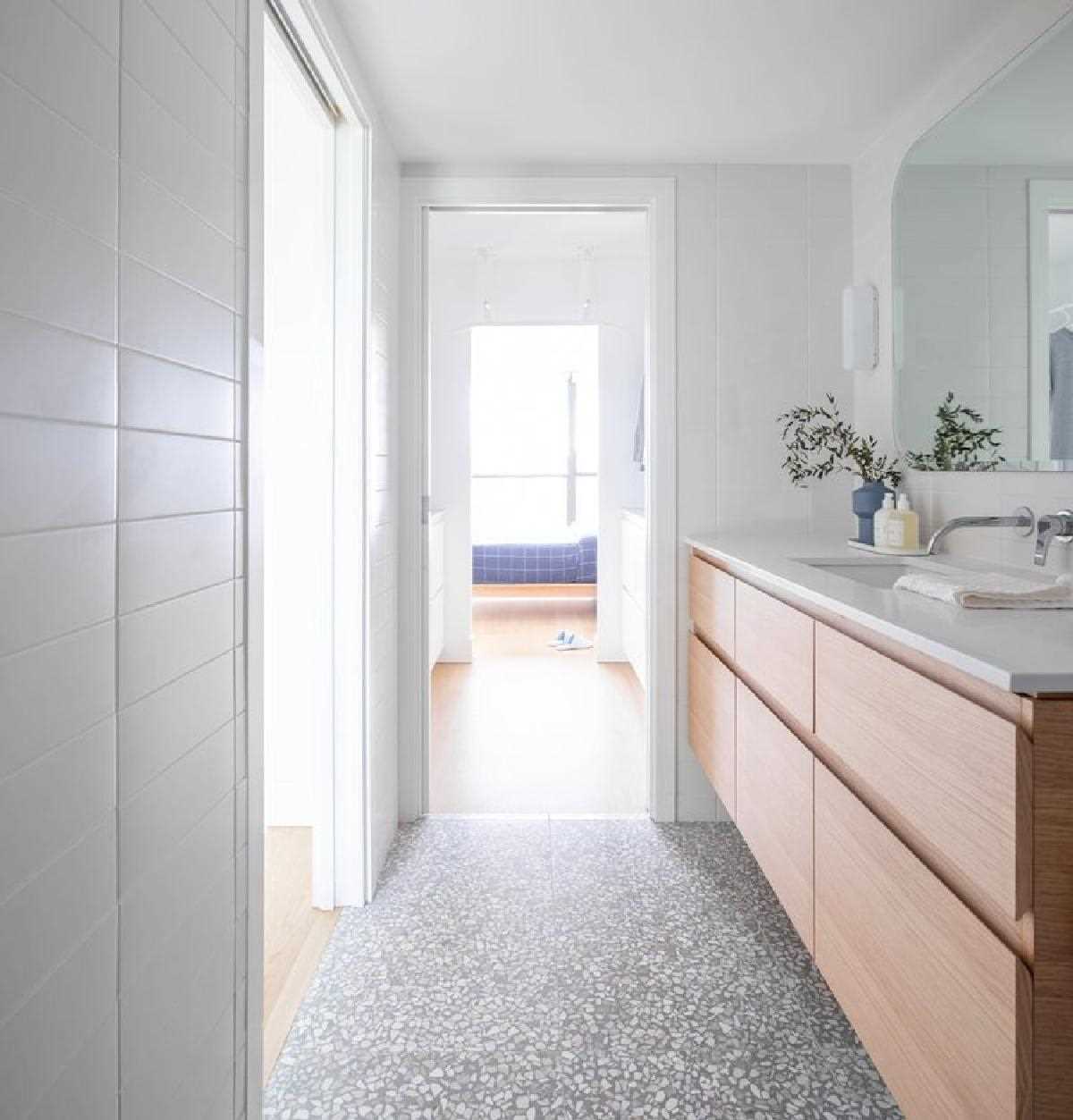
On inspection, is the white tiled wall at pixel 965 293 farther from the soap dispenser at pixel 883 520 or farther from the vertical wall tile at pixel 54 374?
the vertical wall tile at pixel 54 374

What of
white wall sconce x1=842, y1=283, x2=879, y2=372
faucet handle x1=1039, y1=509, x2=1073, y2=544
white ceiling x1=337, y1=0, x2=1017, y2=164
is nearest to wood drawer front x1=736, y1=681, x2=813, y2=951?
faucet handle x1=1039, y1=509, x2=1073, y2=544

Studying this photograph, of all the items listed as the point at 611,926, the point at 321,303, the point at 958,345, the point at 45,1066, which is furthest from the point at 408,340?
the point at 45,1066

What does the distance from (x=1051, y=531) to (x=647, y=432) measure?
150 centimetres

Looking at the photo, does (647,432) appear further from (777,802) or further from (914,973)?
(914,973)

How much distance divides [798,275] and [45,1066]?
115 inches

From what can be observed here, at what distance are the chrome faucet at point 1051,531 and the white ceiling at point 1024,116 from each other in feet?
2.43

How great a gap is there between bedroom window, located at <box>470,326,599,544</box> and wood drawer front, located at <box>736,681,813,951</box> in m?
5.60

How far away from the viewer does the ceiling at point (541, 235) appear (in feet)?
15.8

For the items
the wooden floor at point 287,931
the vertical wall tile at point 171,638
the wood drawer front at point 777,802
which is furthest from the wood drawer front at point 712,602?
the vertical wall tile at point 171,638

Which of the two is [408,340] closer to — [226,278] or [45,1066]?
[226,278]

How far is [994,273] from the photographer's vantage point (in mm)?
2107

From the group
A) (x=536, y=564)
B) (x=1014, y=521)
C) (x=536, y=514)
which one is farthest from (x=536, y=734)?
(x=536, y=514)

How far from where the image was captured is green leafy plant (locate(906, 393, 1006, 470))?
2184mm

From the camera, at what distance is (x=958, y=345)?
7.55 ft
